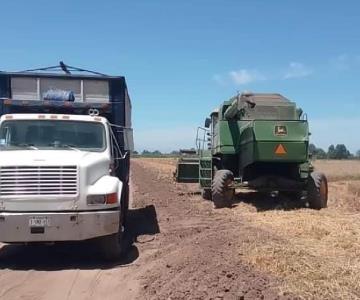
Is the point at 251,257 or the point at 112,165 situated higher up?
the point at 112,165

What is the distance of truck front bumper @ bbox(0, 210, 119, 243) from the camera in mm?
8531

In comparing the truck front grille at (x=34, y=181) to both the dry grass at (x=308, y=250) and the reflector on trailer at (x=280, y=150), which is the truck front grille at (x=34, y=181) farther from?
the reflector on trailer at (x=280, y=150)

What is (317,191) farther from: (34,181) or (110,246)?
(34,181)

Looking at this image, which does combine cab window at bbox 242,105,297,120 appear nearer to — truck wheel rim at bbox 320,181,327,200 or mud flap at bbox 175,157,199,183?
truck wheel rim at bbox 320,181,327,200

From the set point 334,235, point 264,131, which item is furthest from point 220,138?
point 334,235

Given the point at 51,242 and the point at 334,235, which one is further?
the point at 334,235

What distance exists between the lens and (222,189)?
52.2 feet

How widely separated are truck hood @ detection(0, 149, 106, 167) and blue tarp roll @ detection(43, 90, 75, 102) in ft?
8.80

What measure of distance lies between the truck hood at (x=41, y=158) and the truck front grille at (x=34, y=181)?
0.25ft

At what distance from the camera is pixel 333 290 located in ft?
21.2

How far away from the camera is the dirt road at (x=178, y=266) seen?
22.7 ft

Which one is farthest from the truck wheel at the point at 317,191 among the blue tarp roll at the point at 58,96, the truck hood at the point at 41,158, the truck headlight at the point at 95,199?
the truck headlight at the point at 95,199

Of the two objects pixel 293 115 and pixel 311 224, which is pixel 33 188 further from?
pixel 293 115

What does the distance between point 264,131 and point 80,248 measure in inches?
262
